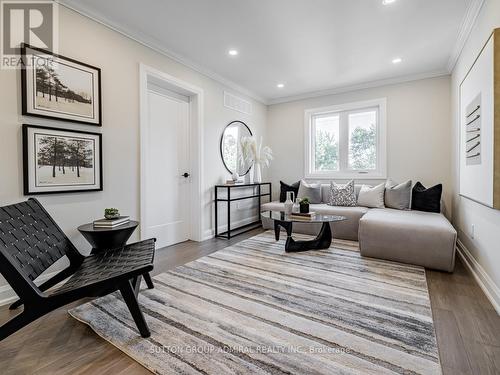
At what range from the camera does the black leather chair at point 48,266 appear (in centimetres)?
129

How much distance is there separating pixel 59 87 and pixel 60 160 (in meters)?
0.64

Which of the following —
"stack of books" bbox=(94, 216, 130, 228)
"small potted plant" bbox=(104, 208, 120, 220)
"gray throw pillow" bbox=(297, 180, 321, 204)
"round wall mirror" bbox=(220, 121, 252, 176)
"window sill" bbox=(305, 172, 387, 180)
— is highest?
"round wall mirror" bbox=(220, 121, 252, 176)

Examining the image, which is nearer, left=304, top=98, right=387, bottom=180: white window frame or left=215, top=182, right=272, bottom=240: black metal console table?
left=215, top=182, right=272, bottom=240: black metal console table

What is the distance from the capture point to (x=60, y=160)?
7.29ft

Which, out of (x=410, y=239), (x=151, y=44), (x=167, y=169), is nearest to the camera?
(x=410, y=239)

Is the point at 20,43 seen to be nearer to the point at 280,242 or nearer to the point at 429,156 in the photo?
the point at 280,242

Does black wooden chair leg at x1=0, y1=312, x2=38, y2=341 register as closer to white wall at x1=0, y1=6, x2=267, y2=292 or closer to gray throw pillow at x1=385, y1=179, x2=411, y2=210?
white wall at x1=0, y1=6, x2=267, y2=292

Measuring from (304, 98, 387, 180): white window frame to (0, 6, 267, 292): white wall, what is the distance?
2708mm

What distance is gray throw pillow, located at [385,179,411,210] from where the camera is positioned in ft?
12.3

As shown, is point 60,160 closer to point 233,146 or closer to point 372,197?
point 233,146

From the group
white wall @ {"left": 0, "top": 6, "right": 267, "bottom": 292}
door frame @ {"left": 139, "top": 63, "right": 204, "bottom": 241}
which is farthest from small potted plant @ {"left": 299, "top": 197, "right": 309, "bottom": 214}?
white wall @ {"left": 0, "top": 6, "right": 267, "bottom": 292}

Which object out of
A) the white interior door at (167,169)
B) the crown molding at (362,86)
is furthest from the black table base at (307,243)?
the crown molding at (362,86)

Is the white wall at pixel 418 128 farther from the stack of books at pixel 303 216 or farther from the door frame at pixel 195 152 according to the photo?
the door frame at pixel 195 152

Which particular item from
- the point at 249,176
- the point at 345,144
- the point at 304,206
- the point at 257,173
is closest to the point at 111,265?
the point at 304,206
